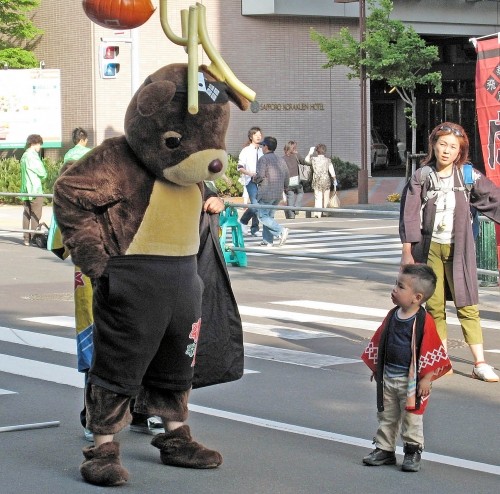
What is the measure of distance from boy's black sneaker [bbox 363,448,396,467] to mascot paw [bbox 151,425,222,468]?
795mm

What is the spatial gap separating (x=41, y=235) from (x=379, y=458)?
1413 cm

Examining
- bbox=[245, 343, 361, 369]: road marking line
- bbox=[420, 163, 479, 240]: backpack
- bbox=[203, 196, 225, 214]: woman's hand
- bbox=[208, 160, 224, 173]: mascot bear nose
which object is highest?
bbox=[208, 160, 224, 173]: mascot bear nose

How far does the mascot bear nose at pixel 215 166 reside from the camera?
5809 mm

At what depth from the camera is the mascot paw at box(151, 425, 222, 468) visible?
6.01m

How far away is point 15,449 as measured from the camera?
21.0ft

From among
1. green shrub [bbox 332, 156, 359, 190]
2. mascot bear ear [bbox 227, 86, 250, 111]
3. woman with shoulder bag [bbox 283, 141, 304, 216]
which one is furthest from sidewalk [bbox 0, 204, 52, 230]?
mascot bear ear [bbox 227, 86, 250, 111]

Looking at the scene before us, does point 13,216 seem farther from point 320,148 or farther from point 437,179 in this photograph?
point 437,179

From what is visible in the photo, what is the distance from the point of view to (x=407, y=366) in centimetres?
601

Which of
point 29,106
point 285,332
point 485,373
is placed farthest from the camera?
point 29,106

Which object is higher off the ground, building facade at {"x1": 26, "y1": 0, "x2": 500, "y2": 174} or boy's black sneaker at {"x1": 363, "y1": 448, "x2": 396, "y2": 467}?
building facade at {"x1": 26, "y1": 0, "x2": 500, "y2": 174}

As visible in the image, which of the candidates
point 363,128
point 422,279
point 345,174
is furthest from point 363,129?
point 422,279

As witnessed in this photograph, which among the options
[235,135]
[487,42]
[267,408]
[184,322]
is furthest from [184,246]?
[235,135]

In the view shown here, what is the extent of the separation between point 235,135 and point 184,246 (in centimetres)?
3007

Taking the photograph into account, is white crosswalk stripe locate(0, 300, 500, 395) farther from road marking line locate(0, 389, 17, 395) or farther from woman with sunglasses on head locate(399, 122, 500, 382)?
woman with sunglasses on head locate(399, 122, 500, 382)
